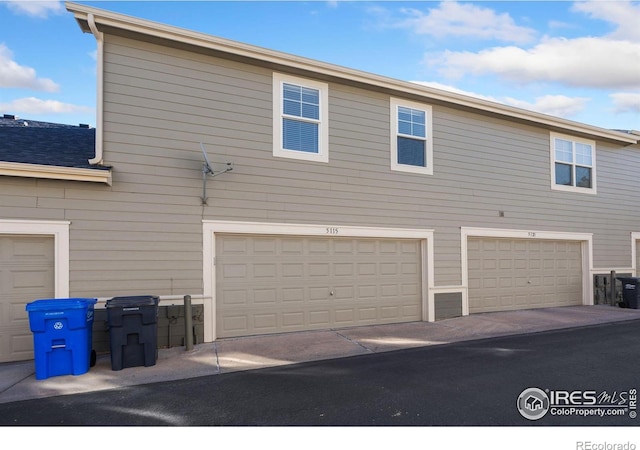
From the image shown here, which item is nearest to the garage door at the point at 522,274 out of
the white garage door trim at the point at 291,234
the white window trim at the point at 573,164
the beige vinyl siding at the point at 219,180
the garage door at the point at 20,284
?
the beige vinyl siding at the point at 219,180

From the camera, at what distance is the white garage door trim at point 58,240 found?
6090mm

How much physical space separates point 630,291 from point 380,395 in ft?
35.2

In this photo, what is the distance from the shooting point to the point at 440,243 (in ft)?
30.8

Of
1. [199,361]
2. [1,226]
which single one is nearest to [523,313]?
[199,361]

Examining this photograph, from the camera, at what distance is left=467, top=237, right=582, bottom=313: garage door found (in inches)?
394

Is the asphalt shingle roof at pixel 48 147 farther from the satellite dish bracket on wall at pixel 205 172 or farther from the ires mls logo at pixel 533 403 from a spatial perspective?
the ires mls logo at pixel 533 403

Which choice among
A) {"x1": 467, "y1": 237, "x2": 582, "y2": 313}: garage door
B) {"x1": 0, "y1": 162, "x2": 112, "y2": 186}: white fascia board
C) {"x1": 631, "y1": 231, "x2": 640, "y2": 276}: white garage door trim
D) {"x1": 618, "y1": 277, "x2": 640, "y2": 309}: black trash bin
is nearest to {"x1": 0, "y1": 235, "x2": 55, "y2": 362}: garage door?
{"x1": 0, "y1": 162, "x2": 112, "y2": 186}: white fascia board

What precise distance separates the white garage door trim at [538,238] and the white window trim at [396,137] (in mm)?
1884

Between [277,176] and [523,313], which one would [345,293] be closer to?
[277,176]

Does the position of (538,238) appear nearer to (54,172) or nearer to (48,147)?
(54,172)

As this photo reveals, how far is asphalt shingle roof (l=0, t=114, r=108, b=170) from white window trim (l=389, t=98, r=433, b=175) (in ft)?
19.4
